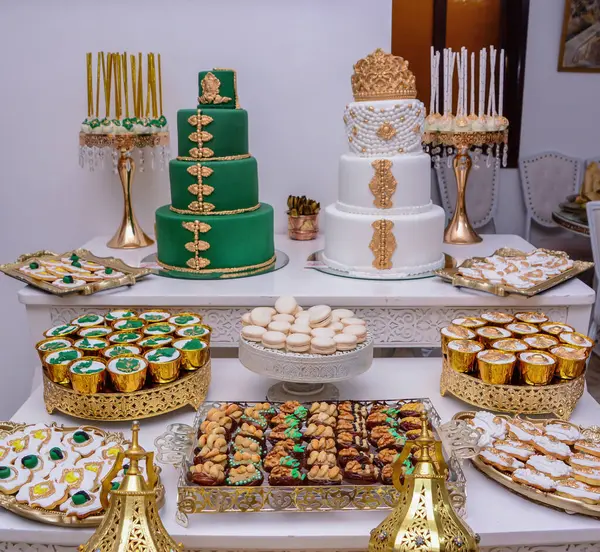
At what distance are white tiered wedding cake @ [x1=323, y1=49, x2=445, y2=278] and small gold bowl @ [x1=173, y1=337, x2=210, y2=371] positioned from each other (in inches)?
32.5

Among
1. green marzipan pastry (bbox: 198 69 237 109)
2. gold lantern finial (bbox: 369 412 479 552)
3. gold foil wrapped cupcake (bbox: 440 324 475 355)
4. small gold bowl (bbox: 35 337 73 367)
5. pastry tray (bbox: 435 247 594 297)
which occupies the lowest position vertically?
small gold bowl (bbox: 35 337 73 367)

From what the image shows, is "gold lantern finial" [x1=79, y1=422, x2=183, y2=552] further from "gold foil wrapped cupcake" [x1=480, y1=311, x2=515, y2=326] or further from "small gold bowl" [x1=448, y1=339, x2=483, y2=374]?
"gold foil wrapped cupcake" [x1=480, y1=311, x2=515, y2=326]

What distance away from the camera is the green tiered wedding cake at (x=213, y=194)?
237 cm

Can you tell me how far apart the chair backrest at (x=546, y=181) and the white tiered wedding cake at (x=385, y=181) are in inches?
93.8

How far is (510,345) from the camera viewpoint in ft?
5.63

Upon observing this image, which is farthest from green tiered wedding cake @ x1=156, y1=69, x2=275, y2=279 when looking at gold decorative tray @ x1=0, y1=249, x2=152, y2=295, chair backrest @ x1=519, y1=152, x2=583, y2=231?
chair backrest @ x1=519, y1=152, x2=583, y2=231

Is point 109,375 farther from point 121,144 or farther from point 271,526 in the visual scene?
A: point 121,144

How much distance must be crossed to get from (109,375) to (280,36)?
186 cm

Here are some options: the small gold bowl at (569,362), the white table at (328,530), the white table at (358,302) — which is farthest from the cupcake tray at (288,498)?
the white table at (358,302)

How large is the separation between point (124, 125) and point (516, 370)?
5.71 ft

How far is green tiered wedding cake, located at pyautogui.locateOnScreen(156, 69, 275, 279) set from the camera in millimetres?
2373

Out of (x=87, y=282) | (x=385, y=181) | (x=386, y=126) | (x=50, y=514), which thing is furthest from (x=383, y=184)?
(x=50, y=514)

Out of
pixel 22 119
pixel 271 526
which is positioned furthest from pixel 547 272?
pixel 22 119

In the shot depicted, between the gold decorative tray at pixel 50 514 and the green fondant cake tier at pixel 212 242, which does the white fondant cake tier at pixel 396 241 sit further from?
the gold decorative tray at pixel 50 514
